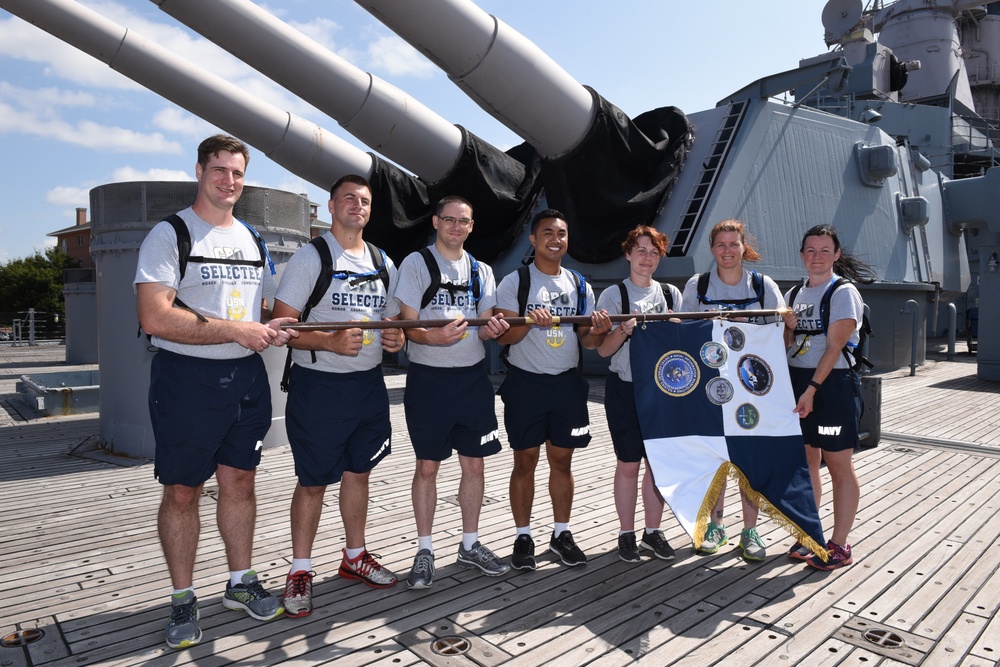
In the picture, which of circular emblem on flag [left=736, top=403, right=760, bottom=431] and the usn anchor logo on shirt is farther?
circular emblem on flag [left=736, top=403, right=760, bottom=431]

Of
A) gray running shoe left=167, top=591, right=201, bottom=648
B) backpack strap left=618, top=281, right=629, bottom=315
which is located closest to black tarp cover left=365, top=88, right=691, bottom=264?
backpack strap left=618, top=281, right=629, bottom=315

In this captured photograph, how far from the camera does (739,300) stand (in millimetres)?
3438

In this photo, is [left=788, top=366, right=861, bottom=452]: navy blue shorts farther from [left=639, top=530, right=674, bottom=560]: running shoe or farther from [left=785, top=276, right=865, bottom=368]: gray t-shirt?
[left=639, top=530, right=674, bottom=560]: running shoe

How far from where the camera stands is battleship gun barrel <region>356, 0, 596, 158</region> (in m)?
6.15

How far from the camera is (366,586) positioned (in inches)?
122

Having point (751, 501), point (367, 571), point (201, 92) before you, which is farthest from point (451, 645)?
point (201, 92)

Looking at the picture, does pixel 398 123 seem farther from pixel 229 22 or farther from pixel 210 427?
pixel 210 427

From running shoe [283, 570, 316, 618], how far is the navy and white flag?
1.57 m

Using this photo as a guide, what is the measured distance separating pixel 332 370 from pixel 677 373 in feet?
5.29

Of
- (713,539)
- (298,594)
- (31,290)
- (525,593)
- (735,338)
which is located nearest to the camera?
(298,594)

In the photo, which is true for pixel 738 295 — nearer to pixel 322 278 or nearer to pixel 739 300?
pixel 739 300

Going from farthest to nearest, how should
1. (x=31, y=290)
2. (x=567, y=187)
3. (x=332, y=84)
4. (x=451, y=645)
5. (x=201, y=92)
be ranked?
(x=31, y=290) → (x=567, y=187) → (x=201, y=92) → (x=332, y=84) → (x=451, y=645)

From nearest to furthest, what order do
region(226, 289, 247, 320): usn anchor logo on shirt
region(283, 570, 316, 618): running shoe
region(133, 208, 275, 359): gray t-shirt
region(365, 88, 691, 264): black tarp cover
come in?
1. region(133, 208, 275, 359): gray t-shirt
2. region(226, 289, 247, 320): usn anchor logo on shirt
3. region(283, 570, 316, 618): running shoe
4. region(365, 88, 691, 264): black tarp cover

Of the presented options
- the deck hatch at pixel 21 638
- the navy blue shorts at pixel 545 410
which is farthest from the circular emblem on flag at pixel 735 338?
the deck hatch at pixel 21 638
